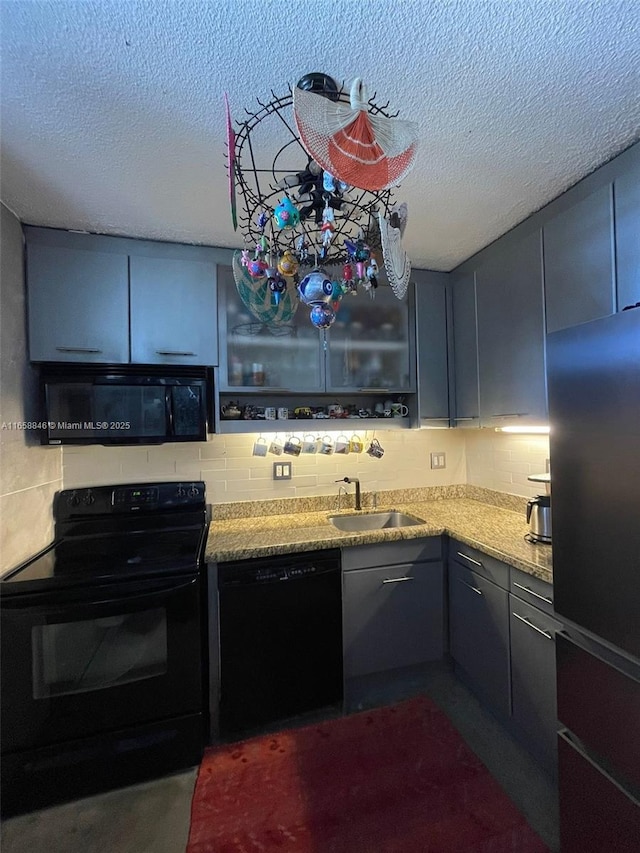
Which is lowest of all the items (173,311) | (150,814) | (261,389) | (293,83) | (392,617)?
(150,814)

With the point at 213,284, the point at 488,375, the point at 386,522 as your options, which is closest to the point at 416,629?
the point at 386,522

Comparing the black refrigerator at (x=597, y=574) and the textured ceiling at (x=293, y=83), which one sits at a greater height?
the textured ceiling at (x=293, y=83)

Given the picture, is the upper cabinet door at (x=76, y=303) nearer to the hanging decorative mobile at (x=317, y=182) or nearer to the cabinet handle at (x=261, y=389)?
the cabinet handle at (x=261, y=389)

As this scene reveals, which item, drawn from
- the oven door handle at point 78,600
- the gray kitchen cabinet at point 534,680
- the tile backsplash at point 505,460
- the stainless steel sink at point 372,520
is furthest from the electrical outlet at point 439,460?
the oven door handle at point 78,600

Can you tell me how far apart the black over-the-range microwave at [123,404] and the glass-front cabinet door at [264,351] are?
0.20 m

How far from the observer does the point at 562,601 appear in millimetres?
1158

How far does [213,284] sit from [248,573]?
1486 millimetres

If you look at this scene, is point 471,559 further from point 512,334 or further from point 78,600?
point 78,600

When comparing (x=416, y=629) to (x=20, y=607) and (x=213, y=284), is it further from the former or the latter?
(x=213, y=284)

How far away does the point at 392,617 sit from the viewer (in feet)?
6.28

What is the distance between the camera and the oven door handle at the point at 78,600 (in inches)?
54.9

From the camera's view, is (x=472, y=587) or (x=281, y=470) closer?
(x=472, y=587)

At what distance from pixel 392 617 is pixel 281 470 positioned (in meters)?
1.04

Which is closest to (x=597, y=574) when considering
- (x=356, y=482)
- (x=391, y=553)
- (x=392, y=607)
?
(x=391, y=553)
